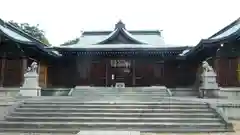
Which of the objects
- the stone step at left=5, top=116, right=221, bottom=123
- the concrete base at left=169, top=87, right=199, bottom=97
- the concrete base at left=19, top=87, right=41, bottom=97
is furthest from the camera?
the concrete base at left=169, top=87, right=199, bottom=97

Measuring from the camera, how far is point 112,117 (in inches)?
401

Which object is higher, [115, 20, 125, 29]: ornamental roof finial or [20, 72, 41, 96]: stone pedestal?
[115, 20, 125, 29]: ornamental roof finial

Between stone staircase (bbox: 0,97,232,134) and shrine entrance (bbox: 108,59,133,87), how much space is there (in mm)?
8850

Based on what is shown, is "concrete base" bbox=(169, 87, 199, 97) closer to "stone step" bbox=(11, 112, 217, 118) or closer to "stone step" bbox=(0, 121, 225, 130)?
"stone step" bbox=(11, 112, 217, 118)

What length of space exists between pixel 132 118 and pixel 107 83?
1040 cm

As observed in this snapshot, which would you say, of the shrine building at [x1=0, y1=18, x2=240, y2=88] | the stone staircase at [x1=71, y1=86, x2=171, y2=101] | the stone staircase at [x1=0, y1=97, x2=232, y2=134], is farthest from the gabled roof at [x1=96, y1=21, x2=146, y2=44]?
the stone staircase at [x1=0, y1=97, x2=232, y2=134]

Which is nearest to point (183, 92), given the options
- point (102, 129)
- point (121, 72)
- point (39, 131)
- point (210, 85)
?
point (210, 85)

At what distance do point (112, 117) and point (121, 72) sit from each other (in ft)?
33.8

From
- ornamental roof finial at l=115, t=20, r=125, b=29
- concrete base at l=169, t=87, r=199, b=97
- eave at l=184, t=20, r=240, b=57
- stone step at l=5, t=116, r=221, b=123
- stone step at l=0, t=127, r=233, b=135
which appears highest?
ornamental roof finial at l=115, t=20, r=125, b=29

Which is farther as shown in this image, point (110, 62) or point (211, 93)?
point (110, 62)

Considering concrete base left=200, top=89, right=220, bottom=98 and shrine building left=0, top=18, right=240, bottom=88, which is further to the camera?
shrine building left=0, top=18, right=240, bottom=88

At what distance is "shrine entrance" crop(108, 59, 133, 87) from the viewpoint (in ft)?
66.4

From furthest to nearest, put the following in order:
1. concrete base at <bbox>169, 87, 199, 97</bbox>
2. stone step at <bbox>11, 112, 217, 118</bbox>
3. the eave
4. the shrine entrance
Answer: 1. the shrine entrance
2. concrete base at <bbox>169, 87, 199, 97</bbox>
3. the eave
4. stone step at <bbox>11, 112, 217, 118</bbox>

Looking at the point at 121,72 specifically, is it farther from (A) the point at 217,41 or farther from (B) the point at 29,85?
(A) the point at 217,41
